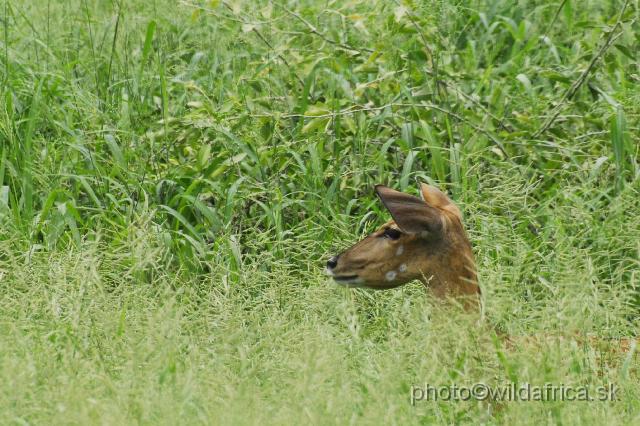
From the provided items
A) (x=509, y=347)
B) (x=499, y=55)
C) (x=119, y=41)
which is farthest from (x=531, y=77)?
(x=509, y=347)

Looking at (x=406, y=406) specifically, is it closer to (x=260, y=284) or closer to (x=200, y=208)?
(x=260, y=284)

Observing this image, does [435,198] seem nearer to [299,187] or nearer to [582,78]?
[299,187]

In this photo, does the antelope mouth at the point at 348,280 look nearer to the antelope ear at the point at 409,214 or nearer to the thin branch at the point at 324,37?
the antelope ear at the point at 409,214

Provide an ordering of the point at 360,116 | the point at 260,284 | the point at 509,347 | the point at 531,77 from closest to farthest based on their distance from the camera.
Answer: the point at 509,347
the point at 260,284
the point at 360,116
the point at 531,77

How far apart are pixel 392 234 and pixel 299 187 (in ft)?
4.89

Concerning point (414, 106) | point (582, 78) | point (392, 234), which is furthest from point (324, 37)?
point (392, 234)

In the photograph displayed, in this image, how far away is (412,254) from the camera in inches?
174

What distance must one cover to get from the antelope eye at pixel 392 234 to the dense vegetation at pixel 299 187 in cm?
22

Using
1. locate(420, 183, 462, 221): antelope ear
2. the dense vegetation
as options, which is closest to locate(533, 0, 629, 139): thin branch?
the dense vegetation

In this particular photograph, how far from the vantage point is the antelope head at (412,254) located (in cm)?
436

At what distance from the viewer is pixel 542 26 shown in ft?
23.0

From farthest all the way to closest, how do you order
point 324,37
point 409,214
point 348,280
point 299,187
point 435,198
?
point 324,37 → point 299,187 → point 435,198 → point 348,280 → point 409,214

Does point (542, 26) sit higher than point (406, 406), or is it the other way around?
point (406, 406)

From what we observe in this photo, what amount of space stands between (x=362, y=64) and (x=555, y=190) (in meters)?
1.02
